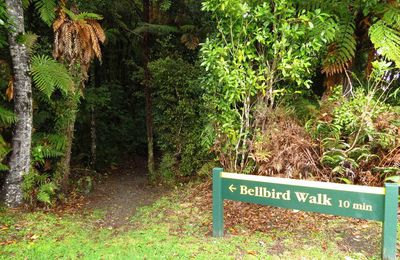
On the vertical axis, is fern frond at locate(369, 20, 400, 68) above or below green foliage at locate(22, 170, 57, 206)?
above

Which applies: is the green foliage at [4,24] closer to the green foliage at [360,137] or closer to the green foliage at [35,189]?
the green foliage at [35,189]

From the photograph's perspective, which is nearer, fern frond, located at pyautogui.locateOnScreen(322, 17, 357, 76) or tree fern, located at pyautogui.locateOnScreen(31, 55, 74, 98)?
tree fern, located at pyautogui.locateOnScreen(31, 55, 74, 98)

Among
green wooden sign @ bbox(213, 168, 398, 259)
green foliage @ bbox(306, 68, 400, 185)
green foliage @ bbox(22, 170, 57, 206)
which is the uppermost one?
green foliage @ bbox(306, 68, 400, 185)

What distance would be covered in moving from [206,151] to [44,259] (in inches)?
147

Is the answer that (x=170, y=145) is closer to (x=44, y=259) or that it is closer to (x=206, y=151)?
(x=206, y=151)

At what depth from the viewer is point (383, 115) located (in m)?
5.00

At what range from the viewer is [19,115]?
543 centimetres

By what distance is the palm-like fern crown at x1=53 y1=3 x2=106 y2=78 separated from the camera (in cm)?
583

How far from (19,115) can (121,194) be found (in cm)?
275

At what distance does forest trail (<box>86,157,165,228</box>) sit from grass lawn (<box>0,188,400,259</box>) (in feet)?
2.30

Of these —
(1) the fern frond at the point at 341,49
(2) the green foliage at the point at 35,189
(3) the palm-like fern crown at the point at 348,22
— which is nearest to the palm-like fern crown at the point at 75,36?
(2) the green foliage at the point at 35,189

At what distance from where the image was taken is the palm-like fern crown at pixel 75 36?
5.83 metres

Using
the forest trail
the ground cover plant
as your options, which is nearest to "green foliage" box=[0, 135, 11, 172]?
the ground cover plant

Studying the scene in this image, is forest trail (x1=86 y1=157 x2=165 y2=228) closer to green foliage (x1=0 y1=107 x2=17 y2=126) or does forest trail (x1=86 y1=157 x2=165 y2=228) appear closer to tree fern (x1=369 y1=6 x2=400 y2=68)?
green foliage (x1=0 y1=107 x2=17 y2=126)
